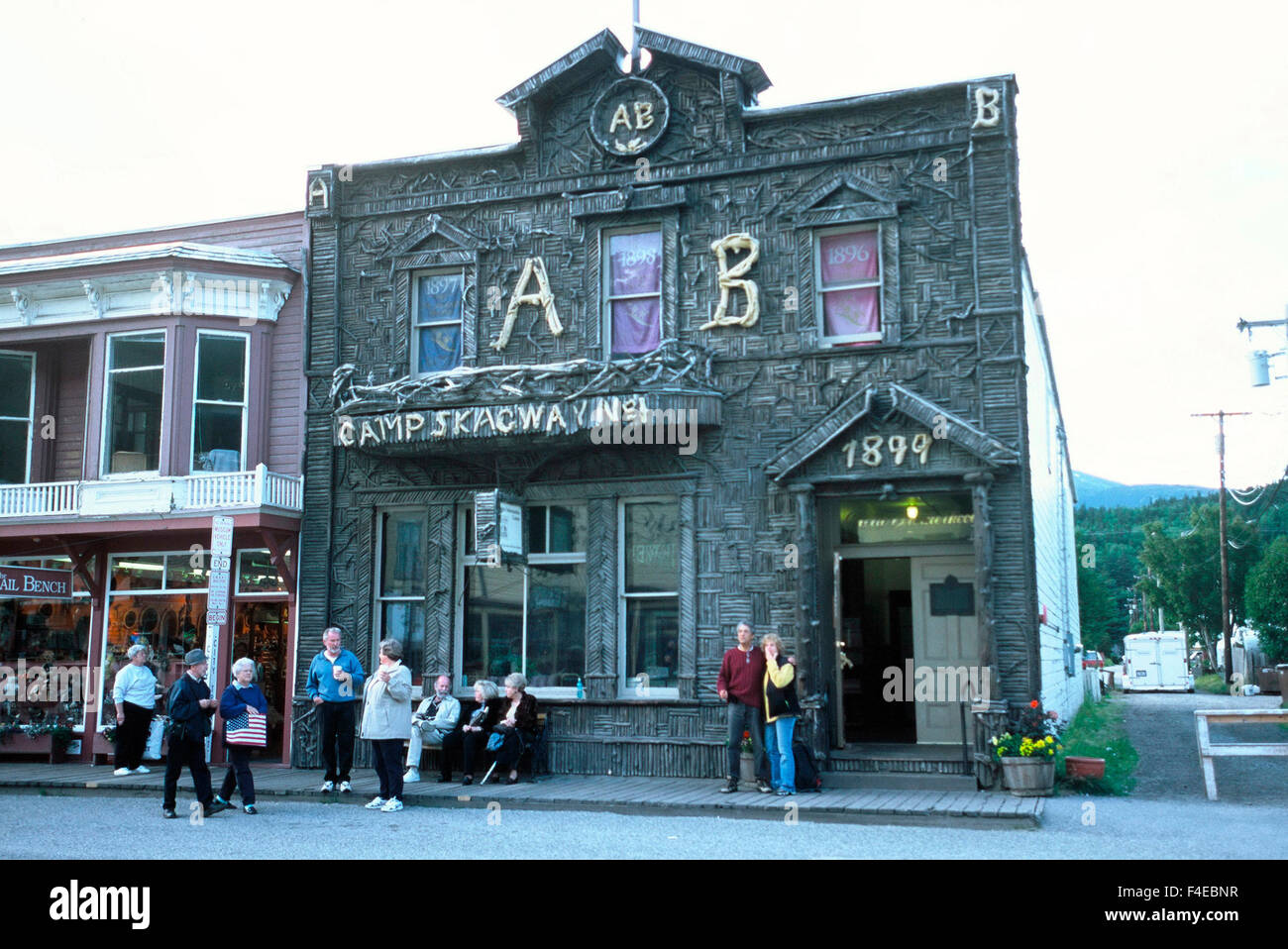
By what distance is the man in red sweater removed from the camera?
543 inches

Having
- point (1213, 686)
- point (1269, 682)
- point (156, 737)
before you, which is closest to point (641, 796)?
point (156, 737)

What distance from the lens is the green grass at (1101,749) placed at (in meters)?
13.7

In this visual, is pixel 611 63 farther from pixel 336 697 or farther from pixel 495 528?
pixel 336 697

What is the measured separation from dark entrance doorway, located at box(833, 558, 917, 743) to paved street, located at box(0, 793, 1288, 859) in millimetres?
5377

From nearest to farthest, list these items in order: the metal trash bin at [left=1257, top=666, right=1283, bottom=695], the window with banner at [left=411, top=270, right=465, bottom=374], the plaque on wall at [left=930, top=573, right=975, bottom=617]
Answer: the plaque on wall at [left=930, top=573, right=975, bottom=617] → the window with banner at [left=411, top=270, right=465, bottom=374] → the metal trash bin at [left=1257, top=666, right=1283, bottom=695]

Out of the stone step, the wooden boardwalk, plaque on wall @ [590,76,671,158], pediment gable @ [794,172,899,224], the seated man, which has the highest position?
plaque on wall @ [590,76,671,158]

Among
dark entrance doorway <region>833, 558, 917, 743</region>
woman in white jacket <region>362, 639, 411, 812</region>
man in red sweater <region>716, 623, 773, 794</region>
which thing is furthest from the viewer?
dark entrance doorway <region>833, 558, 917, 743</region>

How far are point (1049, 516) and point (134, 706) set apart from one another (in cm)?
1415

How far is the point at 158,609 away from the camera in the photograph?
61.2 ft

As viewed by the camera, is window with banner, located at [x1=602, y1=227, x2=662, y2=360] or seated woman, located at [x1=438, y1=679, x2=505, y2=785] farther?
window with banner, located at [x1=602, y1=227, x2=662, y2=360]

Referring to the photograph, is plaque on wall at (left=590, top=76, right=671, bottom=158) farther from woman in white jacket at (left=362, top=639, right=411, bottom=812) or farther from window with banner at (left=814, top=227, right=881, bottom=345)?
woman in white jacket at (left=362, top=639, right=411, bottom=812)

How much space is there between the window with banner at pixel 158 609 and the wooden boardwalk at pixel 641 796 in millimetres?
2414

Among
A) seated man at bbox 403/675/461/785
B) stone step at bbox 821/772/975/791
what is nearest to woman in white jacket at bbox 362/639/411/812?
seated man at bbox 403/675/461/785

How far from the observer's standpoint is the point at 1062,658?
21.5m
